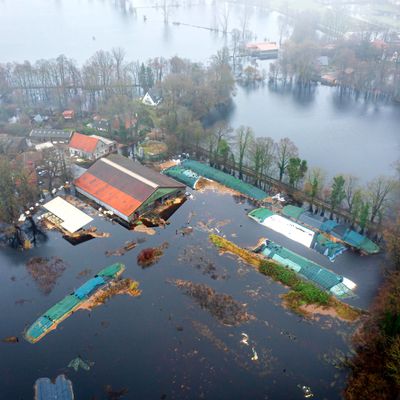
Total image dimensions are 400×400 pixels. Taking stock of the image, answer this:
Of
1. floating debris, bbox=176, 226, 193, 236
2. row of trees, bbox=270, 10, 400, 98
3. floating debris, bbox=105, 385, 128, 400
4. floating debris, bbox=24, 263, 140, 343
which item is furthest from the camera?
row of trees, bbox=270, 10, 400, 98

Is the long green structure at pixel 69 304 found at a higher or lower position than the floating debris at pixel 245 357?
higher

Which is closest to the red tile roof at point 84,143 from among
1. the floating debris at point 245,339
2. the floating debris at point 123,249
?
the floating debris at point 123,249

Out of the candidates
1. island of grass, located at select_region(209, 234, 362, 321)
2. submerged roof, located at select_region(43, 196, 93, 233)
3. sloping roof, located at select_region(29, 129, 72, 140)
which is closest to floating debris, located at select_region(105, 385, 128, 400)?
island of grass, located at select_region(209, 234, 362, 321)

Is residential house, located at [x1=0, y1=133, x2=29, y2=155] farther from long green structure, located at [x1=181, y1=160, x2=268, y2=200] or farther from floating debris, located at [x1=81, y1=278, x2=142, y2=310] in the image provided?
floating debris, located at [x1=81, y1=278, x2=142, y2=310]

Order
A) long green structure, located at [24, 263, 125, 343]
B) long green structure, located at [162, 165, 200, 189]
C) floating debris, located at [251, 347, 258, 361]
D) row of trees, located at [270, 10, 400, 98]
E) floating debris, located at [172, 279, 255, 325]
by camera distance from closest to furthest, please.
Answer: floating debris, located at [251, 347, 258, 361], long green structure, located at [24, 263, 125, 343], floating debris, located at [172, 279, 255, 325], long green structure, located at [162, 165, 200, 189], row of trees, located at [270, 10, 400, 98]

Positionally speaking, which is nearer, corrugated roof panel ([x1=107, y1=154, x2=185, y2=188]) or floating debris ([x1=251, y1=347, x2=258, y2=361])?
floating debris ([x1=251, y1=347, x2=258, y2=361])

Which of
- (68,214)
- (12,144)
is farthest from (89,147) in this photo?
(68,214)

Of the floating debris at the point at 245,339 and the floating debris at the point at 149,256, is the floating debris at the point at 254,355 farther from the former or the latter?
the floating debris at the point at 149,256
